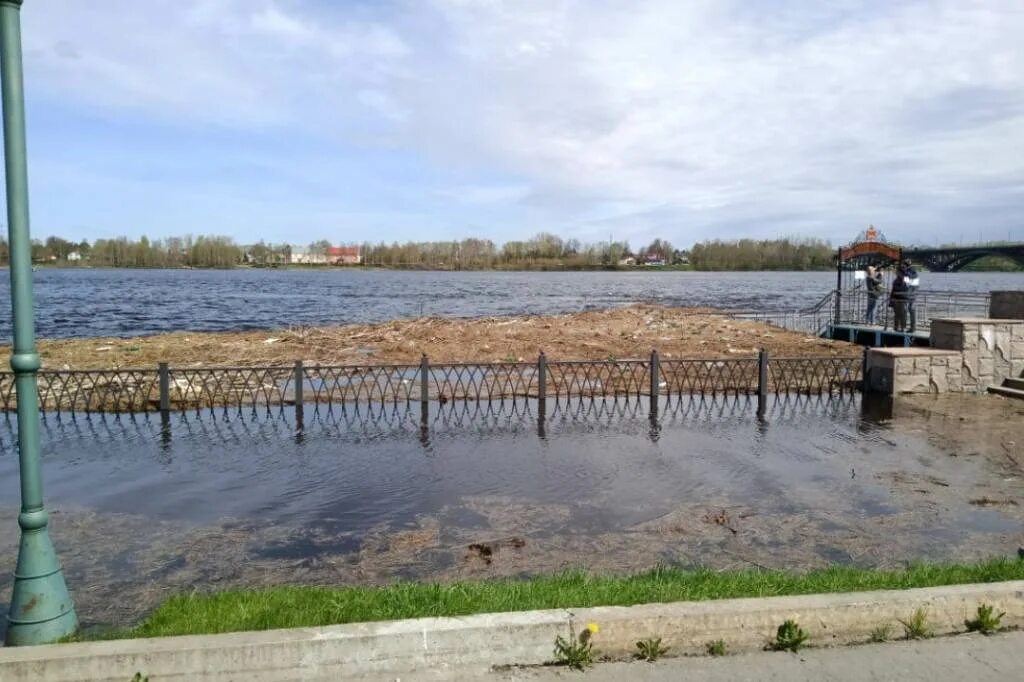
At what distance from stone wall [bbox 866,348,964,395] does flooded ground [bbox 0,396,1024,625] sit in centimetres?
146

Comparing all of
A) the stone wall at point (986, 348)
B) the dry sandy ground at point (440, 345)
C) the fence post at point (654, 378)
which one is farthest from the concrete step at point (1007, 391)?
the fence post at point (654, 378)

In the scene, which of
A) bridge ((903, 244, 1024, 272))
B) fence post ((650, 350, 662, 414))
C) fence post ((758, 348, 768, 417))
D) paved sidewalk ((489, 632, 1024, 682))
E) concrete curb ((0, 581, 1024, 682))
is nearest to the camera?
concrete curb ((0, 581, 1024, 682))

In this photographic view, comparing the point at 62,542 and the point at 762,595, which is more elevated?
the point at 762,595

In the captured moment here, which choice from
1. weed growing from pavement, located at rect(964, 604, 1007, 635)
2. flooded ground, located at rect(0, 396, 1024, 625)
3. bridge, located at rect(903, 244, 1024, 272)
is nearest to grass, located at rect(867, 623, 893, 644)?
weed growing from pavement, located at rect(964, 604, 1007, 635)

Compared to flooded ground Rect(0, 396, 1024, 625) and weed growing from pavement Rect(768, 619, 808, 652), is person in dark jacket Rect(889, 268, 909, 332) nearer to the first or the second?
flooded ground Rect(0, 396, 1024, 625)

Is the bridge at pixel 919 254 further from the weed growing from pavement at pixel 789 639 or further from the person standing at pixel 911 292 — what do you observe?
the weed growing from pavement at pixel 789 639

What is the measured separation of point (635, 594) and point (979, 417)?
12079mm

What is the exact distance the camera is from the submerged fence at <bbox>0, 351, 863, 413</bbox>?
15.5 metres

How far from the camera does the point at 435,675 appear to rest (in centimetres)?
447

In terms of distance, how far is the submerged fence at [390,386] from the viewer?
1554cm

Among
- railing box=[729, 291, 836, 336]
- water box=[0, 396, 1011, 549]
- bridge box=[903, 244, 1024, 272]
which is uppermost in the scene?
bridge box=[903, 244, 1024, 272]

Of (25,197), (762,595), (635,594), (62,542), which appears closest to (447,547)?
(635,594)

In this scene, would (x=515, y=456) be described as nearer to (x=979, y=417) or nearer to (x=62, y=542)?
(x=62, y=542)

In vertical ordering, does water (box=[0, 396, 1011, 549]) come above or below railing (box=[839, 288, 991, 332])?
below
